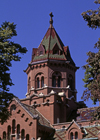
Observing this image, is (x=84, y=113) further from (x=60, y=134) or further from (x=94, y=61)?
(x=94, y=61)

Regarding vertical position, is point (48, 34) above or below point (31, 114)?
above

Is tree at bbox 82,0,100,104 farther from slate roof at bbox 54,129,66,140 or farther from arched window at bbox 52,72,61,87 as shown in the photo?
arched window at bbox 52,72,61,87

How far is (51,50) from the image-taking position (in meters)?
57.2

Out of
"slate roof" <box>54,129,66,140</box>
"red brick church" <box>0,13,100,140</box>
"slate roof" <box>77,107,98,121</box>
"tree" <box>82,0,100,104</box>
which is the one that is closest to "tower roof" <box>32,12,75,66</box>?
→ "red brick church" <box>0,13,100,140</box>

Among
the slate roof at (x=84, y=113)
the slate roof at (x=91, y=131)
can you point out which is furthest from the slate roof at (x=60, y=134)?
the slate roof at (x=84, y=113)

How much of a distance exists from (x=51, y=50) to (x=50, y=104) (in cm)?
961

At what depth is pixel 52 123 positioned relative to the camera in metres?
51.2

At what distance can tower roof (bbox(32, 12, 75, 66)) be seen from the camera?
5675 cm

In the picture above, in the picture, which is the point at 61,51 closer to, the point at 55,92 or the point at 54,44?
the point at 54,44

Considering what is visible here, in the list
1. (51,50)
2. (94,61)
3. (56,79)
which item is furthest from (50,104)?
(94,61)

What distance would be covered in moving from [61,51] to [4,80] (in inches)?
1181

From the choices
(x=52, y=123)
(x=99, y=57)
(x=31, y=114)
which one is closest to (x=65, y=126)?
(x=52, y=123)

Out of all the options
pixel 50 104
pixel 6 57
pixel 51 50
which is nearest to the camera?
pixel 6 57

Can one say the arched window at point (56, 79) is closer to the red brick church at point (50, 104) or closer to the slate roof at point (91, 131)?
the red brick church at point (50, 104)
